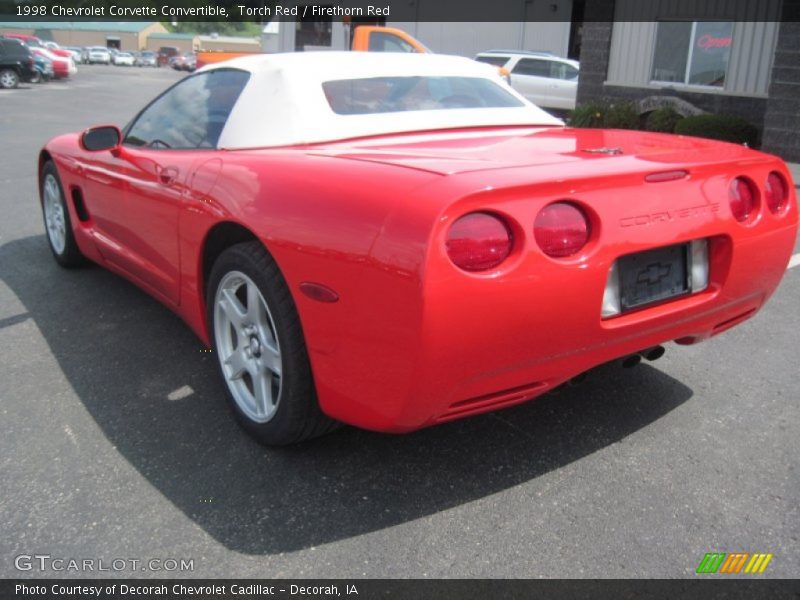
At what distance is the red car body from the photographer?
2.07m

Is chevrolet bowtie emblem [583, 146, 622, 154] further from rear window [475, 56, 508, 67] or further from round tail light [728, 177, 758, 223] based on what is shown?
rear window [475, 56, 508, 67]

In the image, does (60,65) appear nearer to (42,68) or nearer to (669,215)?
(42,68)

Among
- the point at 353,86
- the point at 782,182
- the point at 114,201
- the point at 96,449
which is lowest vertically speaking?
the point at 96,449

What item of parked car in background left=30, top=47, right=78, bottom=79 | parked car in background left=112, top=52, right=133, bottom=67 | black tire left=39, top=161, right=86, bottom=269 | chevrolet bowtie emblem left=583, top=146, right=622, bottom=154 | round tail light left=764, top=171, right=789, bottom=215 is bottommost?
black tire left=39, top=161, right=86, bottom=269

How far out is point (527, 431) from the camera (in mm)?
2953

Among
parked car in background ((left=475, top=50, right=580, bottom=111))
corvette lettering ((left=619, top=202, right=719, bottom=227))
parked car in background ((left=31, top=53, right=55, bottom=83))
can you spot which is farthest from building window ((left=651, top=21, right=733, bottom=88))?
parked car in background ((left=31, top=53, right=55, bottom=83))

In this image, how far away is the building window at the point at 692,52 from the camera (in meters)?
13.7

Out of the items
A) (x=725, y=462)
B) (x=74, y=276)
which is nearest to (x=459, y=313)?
(x=725, y=462)

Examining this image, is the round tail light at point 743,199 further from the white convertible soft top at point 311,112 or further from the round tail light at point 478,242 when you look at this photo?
the white convertible soft top at point 311,112

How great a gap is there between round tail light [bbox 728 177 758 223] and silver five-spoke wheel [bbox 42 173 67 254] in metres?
3.85

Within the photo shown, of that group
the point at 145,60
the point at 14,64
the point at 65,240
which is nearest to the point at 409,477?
the point at 65,240

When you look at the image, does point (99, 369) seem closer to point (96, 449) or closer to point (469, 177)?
point (96, 449)

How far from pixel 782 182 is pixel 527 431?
134 centimetres

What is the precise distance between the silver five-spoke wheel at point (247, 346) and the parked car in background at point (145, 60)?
237 feet
